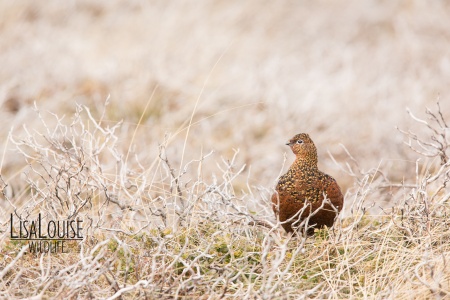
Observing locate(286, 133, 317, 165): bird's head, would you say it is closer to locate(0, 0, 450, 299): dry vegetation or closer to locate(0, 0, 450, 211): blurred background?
locate(0, 0, 450, 299): dry vegetation

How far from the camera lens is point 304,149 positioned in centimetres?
349

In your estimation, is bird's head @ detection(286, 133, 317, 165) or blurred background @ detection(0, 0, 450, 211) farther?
blurred background @ detection(0, 0, 450, 211)

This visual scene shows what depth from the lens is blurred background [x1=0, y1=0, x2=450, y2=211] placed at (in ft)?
21.1

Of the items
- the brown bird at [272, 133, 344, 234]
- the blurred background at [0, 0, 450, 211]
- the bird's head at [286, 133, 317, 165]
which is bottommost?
the brown bird at [272, 133, 344, 234]

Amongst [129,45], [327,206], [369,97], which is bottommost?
[327,206]

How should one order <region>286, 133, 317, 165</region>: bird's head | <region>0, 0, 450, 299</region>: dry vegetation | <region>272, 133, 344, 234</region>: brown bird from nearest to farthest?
<region>0, 0, 450, 299</region>: dry vegetation → <region>272, 133, 344, 234</region>: brown bird → <region>286, 133, 317, 165</region>: bird's head

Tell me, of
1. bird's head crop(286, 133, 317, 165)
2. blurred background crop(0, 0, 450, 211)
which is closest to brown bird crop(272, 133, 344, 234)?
bird's head crop(286, 133, 317, 165)

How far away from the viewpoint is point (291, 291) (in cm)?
303

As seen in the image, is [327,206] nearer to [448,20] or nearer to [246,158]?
[246,158]

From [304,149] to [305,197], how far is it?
28 centimetres

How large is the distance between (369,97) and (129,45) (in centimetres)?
269

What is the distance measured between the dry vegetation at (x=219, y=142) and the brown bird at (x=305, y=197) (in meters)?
0.10

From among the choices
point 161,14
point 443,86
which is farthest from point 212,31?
point 443,86

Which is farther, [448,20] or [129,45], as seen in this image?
[448,20]
